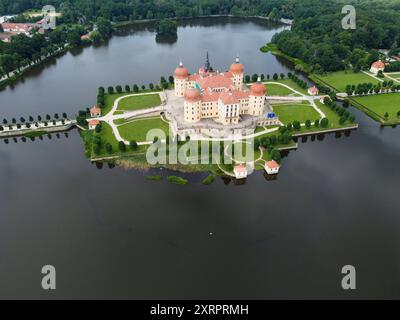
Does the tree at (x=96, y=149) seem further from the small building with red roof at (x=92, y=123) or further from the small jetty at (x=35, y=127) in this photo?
the small jetty at (x=35, y=127)

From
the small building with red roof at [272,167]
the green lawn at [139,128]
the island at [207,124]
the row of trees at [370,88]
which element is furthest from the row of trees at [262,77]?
the small building with red roof at [272,167]

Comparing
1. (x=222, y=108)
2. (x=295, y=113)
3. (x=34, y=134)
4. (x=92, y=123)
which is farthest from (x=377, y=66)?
(x=34, y=134)

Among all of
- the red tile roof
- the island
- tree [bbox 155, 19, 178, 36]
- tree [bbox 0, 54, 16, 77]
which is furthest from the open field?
tree [bbox 0, 54, 16, 77]

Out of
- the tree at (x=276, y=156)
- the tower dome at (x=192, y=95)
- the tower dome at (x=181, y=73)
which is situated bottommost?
the tree at (x=276, y=156)

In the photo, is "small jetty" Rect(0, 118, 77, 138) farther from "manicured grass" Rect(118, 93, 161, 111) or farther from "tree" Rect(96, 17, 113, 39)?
"tree" Rect(96, 17, 113, 39)
